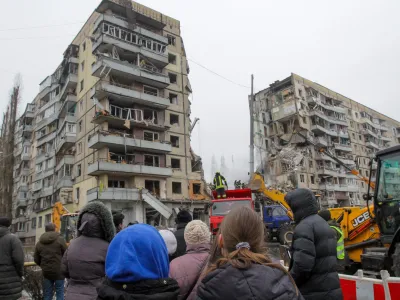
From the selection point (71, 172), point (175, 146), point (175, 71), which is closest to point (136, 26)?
point (175, 71)

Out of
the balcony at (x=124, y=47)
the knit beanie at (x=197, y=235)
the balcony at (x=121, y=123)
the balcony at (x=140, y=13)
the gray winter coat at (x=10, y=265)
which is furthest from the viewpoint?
the balcony at (x=140, y=13)

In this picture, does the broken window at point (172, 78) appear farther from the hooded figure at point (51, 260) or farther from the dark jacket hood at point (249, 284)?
the dark jacket hood at point (249, 284)

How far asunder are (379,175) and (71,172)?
32335 mm

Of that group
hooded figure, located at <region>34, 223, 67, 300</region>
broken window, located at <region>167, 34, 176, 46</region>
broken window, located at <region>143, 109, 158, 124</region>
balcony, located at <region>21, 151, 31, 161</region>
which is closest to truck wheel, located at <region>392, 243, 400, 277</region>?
hooded figure, located at <region>34, 223, 67, 300</region>

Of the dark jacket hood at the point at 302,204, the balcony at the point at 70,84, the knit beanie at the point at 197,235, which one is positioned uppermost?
the balcony at the point at 70,84

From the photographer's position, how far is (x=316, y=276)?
123 inches

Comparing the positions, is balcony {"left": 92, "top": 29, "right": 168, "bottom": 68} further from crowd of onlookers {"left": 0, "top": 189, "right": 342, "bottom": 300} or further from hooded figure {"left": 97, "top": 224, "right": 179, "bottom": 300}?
hooded figure {"left": 97, "top": 224, "right": 179, "bottom": 300}

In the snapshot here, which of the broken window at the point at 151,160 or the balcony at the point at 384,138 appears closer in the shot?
the broken window at the point at 151,160

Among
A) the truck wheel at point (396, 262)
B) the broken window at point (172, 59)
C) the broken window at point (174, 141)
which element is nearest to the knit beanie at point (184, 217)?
the truck wheel at point (396, 262)

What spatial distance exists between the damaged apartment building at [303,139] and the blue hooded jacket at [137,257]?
4537 cm

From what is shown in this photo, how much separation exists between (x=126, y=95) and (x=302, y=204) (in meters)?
28.8

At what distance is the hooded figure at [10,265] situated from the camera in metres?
4.42

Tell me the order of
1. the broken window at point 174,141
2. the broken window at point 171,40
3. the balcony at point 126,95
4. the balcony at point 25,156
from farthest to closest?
1. the balcony at point 25,156
2. the broken window at point 171,40
3. the broken window at point 174,141
4. the balcony at point 126,95

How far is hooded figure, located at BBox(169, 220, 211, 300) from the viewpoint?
2561mm
